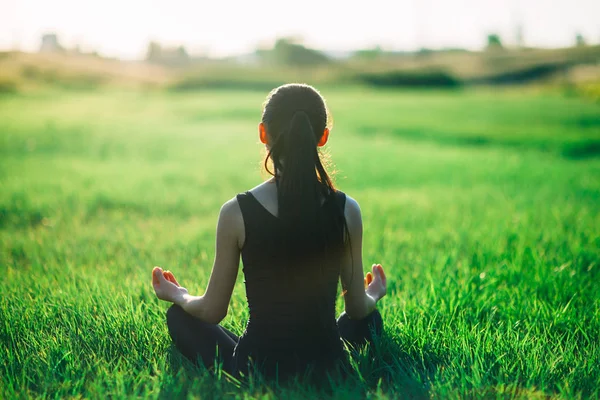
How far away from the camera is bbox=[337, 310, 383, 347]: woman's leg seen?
2.76 meters

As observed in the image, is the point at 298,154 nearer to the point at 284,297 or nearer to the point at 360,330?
→ the point at 284,297

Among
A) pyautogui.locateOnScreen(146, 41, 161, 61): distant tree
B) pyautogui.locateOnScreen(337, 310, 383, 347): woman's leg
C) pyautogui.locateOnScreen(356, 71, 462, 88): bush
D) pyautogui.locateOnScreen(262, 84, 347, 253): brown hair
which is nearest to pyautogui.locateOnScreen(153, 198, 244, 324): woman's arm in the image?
pyautogui.locateOnScreen(262, 84, 347, 253): brown hair

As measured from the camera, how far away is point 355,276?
2430mm

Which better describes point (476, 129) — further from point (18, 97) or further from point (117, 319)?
point (18, 97)

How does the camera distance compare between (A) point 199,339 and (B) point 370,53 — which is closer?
(A) point 199,339

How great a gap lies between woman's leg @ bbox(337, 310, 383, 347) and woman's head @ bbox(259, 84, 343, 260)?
0.77 meters

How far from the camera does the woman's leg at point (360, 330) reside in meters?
2.76

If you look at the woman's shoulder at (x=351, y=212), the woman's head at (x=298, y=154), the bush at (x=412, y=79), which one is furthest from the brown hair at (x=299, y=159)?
the bush at (x=412, y=79)

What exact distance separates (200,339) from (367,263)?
2.41 metres

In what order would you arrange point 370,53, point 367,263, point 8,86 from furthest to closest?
point 370,53
point 8,86
point 367,263

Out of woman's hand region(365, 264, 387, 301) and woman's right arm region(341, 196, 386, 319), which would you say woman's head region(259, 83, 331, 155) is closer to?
woman's right arm region(341, 196, 386, 319)

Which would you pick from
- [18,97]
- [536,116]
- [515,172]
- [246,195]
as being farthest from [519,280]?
[18,97]

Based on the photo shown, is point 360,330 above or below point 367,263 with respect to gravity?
above

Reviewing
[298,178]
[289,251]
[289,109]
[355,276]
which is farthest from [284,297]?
[289,109]
